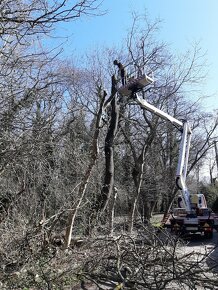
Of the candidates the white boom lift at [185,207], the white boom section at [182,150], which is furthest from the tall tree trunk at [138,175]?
the white boom section at [182,150]

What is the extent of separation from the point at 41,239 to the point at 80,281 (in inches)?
44.2

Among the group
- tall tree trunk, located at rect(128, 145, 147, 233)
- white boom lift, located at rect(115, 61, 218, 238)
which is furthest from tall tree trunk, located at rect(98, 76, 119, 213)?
tall tree trunk, located at rect(128, 145, 147, 233)

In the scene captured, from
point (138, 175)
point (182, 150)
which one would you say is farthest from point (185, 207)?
point (138, 175)

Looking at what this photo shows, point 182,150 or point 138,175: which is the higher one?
point 182,150

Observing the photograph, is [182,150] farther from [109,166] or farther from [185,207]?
[109,166]

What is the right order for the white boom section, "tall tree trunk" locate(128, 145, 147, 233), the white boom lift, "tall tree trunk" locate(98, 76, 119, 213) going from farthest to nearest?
"tall tree trunk" locate(128, 145, 147, 233) < the white boom lift < the white boom section < "tall tree trunk" locate(98, 76, 119, 213)

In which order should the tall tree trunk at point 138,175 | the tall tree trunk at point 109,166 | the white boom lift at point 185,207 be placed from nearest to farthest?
the tall tree trunk at point 109,166
the white boom lift at point 185,207
the tall tree trunk at point 138,175

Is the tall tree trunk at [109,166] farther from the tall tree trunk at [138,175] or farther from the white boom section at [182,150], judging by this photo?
the tall tree trunk at [138,175]

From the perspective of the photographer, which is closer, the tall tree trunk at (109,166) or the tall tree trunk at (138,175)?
the tall tree trunk at (109,166)

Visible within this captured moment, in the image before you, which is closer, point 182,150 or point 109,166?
point 109,166

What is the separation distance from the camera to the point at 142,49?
68.7ft

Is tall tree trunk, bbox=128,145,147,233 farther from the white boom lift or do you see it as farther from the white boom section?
the white boom section

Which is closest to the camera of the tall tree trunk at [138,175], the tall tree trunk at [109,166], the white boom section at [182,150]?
the tall tree trunk at [109,166]

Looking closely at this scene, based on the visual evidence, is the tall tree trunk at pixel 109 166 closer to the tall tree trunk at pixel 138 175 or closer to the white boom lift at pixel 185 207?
the white boom lift at pixel 185 207
